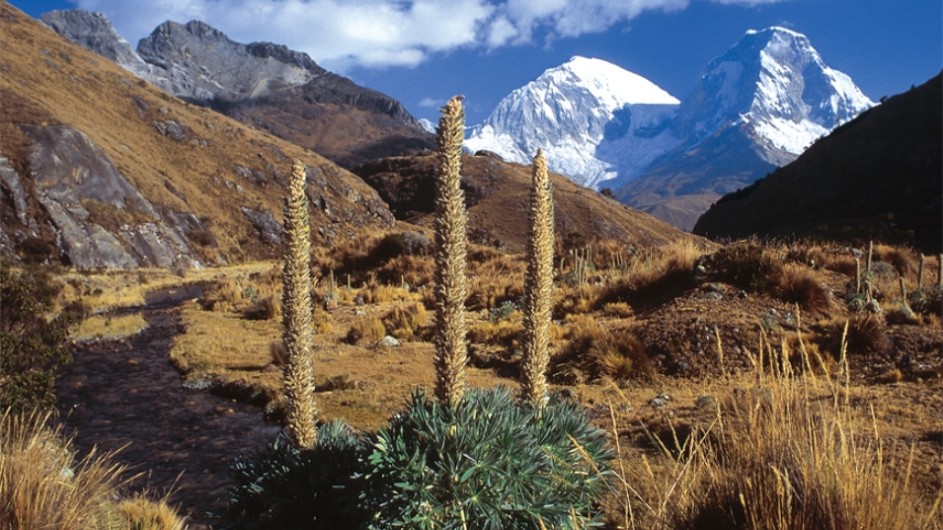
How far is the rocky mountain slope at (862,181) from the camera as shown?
52631 mm

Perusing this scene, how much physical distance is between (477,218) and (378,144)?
110146 millimetres

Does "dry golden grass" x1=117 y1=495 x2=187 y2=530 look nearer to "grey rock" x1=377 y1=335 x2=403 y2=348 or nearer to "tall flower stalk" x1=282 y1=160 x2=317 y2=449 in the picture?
"tall flower stalk" x1=282 y1=160 x2=317 y2=449

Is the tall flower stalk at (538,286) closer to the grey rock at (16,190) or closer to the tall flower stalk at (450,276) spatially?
the tall flower stalk at (450,276)

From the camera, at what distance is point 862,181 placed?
2452 inches

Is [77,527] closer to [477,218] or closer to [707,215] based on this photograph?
[477,218]

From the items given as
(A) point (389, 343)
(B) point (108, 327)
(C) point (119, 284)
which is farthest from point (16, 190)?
(A) point (389, 343)

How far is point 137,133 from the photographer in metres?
67.0

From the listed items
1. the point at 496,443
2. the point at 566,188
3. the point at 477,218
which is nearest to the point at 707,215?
the point at 566,188

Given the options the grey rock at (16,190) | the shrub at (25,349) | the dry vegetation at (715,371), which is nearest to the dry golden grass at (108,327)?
the dry vegetation at (715,371)

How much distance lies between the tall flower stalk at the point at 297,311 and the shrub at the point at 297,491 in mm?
158

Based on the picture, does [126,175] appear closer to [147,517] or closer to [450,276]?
[147,517]

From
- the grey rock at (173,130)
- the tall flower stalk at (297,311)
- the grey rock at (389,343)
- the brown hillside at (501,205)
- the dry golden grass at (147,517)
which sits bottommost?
the dry golden grass at (147,517)

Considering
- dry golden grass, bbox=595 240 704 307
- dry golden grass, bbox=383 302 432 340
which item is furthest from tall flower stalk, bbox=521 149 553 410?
dry golden grass, bbox=383 302 432 340

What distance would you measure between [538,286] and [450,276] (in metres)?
0.81
